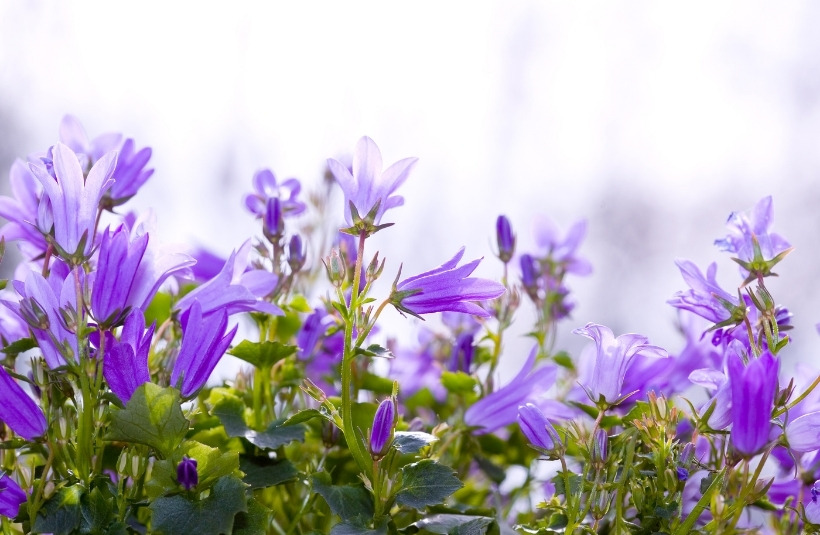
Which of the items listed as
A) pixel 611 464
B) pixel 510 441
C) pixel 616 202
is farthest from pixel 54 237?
pixel 616 202

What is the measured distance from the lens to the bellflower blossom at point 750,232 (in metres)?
0.71

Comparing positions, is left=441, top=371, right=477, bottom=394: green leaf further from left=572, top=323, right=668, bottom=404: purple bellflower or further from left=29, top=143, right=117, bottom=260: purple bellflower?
left=29, top=143, right=117, bottom=260: purple bellflower

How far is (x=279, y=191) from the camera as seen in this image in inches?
35.9

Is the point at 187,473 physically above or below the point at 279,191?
below

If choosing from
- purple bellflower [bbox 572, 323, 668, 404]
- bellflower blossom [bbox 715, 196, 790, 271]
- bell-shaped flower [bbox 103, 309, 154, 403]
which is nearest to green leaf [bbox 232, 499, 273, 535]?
bell-shaped flower [bbox 103, 309, 154, 403]

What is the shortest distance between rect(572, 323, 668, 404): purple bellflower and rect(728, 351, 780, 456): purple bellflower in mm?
104

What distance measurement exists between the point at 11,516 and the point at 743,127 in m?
2.79

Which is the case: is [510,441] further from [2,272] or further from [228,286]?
[2,272]

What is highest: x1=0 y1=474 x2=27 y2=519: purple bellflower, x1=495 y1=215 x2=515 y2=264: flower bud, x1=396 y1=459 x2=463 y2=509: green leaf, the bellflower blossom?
the bellflower blossom

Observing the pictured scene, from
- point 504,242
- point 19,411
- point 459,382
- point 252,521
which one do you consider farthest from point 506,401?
point 19,411

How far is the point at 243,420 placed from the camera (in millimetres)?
752

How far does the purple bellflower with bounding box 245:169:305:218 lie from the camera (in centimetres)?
91

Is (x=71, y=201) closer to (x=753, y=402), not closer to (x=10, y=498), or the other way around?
(x=10, y=498)

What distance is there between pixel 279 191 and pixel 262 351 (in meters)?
0.20
